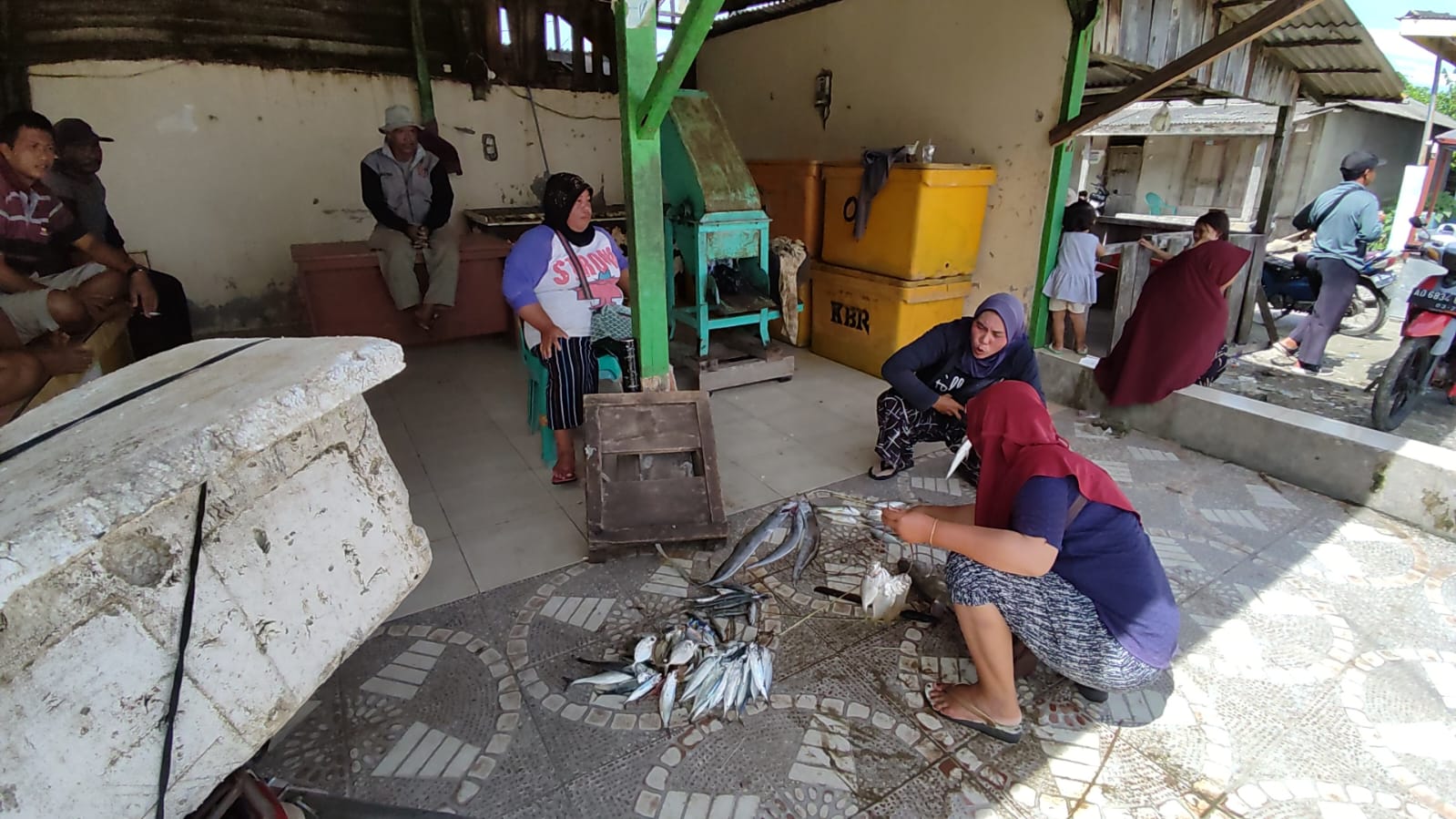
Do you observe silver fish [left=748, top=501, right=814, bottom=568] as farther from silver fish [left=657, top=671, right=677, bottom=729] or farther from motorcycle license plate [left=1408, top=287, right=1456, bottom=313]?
motorcycle license plate [left=1408, top=287, right=1456, bottom=313]

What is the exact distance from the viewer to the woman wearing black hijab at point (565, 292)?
3318 mm

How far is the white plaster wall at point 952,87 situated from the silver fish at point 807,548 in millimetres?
3033

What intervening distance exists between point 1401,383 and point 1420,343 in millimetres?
251

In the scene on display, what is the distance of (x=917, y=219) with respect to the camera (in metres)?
4.72

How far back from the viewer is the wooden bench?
528 centimetres

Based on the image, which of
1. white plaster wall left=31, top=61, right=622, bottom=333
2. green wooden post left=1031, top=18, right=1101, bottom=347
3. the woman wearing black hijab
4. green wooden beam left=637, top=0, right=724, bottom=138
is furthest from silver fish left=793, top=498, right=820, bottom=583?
white plaster wall left=31, top=61, right=622, bottom=333

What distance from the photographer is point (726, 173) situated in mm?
4695

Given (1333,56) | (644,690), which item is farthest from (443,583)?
(1333,56)

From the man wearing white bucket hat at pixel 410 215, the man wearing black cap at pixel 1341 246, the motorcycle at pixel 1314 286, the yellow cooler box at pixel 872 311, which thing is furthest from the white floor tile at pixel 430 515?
the motorcycle at pixel 1314 286

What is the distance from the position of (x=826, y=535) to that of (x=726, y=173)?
2699mm

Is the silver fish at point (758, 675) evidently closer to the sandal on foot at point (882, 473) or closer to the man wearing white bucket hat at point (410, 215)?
the sandal on foot at point (882, 473)

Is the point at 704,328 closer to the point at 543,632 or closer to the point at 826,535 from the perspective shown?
the point at 826,535

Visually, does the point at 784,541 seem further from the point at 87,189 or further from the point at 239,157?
the point at 239,157

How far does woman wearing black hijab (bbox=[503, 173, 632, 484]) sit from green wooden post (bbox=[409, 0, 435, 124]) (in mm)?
4016
